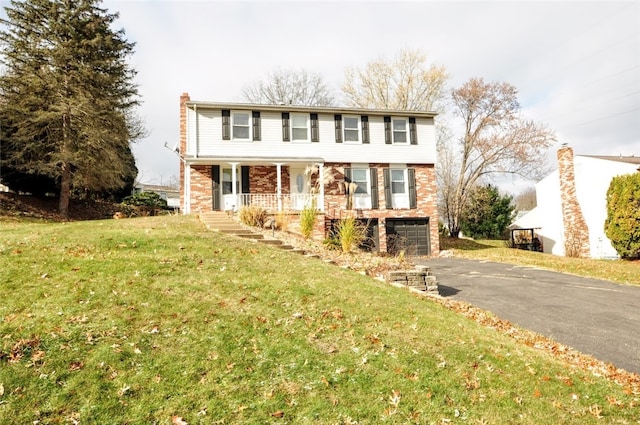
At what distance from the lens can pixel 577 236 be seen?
67.0ft

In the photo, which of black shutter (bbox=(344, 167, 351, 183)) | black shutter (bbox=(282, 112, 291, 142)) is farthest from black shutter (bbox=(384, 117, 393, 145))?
black shutter (bbox=(282, 112, 291, 142))

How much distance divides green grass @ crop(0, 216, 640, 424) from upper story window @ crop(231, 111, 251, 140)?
11809 millimetres

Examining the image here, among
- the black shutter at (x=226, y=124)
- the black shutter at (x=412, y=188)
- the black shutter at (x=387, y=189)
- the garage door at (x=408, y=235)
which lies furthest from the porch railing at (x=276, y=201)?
the black shutter at (x=412, y=188)

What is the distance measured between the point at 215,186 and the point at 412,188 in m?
9.70

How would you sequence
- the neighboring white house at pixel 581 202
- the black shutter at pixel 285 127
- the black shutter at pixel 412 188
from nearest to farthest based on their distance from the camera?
the black shutter at pixel 285 127
the black shutter at pixel 412 188
the neighboring white house at pixel 581 202

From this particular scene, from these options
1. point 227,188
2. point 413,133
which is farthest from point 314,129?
point 413,133

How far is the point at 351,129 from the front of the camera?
1906 centimetres

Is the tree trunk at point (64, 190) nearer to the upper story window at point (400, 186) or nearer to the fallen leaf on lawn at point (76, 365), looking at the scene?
the upper story window at point (400, 186)

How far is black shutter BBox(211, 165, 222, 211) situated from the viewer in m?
17.0

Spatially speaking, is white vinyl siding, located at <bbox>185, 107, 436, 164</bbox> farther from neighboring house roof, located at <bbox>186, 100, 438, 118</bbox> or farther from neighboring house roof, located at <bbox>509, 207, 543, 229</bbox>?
neighboring house roof, located at <bbox>509, 207, 543, 229</bbox>

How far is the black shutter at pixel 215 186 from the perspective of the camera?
55.8 feet

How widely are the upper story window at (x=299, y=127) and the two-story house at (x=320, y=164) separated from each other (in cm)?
5

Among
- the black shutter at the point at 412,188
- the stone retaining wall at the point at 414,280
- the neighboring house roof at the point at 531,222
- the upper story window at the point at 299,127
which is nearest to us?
the stone retaining wall at the point at 414,280

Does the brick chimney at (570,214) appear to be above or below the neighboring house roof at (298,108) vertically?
below
